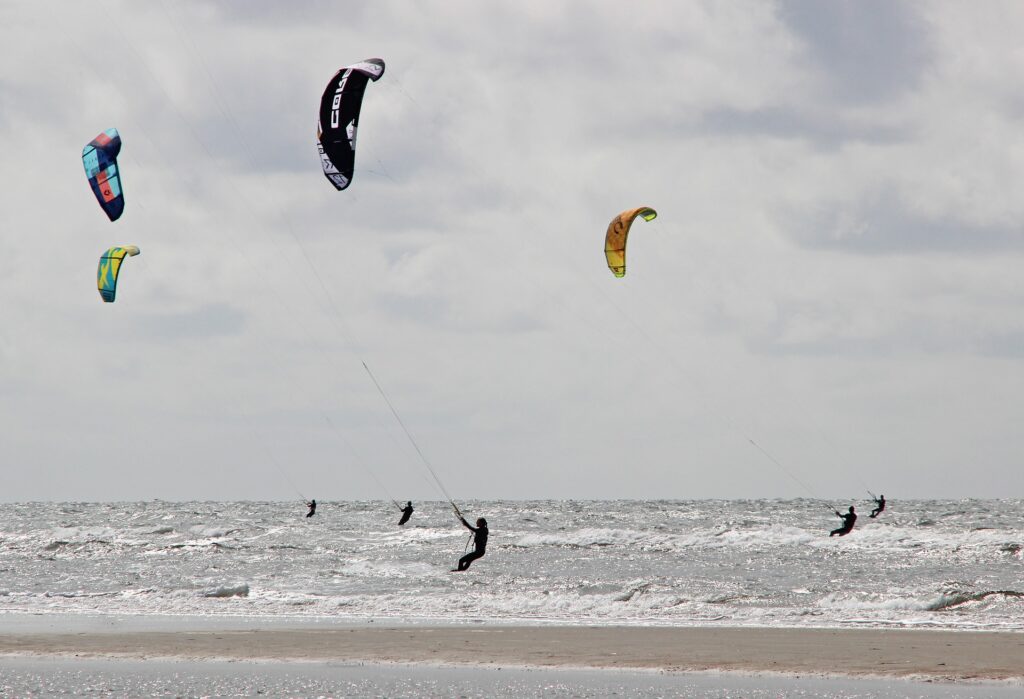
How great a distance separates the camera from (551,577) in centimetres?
2522

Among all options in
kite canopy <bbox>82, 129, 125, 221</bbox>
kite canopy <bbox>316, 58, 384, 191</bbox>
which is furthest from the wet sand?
kite canopy <bbox>82, 129, 125, 221</bbox>

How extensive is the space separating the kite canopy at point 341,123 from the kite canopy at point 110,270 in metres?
8.05

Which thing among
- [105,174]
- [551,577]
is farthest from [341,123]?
[551,577]

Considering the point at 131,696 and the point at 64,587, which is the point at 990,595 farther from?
the point at 64,587

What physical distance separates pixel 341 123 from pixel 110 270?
8.49 metres

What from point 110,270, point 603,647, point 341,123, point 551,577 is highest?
point 341,123

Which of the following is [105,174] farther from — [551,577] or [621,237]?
[551,577]

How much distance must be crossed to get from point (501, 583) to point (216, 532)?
23.7m

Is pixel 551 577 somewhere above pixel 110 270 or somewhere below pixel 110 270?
below

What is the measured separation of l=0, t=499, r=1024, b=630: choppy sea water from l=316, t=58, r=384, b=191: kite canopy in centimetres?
715

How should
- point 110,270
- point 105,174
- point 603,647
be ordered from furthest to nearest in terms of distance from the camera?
point 110,270 < point 105,174 < point 603,647

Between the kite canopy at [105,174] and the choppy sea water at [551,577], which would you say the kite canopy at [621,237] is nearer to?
the choppy sea water at [551,577]

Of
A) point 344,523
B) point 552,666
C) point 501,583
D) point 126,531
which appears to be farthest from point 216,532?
point 552,666

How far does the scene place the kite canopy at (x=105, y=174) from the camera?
22.2 meters
